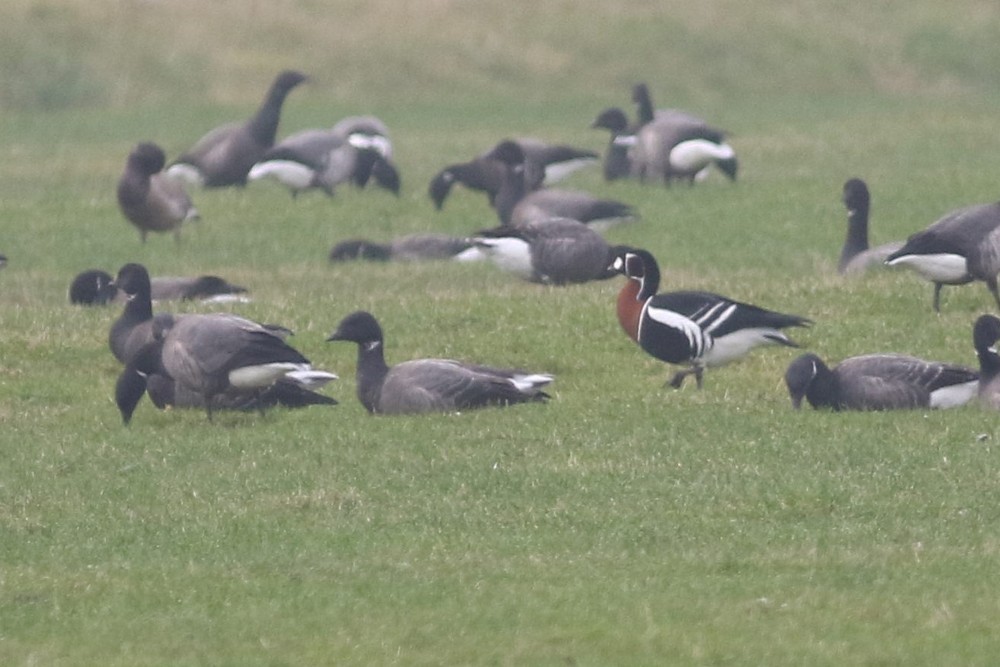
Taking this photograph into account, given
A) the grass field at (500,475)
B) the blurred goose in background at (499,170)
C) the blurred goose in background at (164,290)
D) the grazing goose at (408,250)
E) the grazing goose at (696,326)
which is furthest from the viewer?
the blurred goose in background at (499,170)

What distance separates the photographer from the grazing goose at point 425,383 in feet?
47.8

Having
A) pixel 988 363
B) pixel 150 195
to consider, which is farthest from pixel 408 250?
pixel 988 363

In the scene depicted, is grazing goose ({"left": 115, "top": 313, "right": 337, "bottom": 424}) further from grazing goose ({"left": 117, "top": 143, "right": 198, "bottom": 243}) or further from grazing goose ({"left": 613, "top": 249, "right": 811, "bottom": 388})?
grazing goose ({"left": 117, "top": 143, "right": 198, "bottom": 243})

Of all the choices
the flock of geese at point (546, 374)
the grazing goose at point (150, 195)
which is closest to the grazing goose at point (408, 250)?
the flock of geese at point (546, 374)

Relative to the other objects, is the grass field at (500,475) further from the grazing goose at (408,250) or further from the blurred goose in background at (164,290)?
the grazing goose at (408,250)

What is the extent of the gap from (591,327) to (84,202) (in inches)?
615

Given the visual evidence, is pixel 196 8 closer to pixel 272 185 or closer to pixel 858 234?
pixel 272 185

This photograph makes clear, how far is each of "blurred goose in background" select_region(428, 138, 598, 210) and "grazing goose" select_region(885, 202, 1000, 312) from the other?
39.4 ft

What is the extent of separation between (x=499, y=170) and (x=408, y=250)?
5.33m

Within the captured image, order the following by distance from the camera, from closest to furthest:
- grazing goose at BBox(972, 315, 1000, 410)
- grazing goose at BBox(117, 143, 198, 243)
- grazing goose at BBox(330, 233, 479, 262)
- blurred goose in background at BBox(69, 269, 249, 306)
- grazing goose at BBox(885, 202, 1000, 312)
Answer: grazing goose at BBox(972, 315, 1000, 410) < grazing goose at BBox(885, 202, 1000, 312) < blurred goose in background at BBox(69, 269, 249, 306) < grazing goose at BBox(330, 233, 479, 262) < grazing goose at BBox(117, 143, 198, 243)

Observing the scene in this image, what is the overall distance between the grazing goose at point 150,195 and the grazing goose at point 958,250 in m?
11.6

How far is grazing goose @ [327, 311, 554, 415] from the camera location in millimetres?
14578

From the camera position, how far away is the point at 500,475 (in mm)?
12523

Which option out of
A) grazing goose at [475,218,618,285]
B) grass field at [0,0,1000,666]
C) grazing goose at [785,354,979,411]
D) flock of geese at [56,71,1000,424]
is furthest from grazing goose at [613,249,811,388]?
grazing goose at [475,218,618,285]
